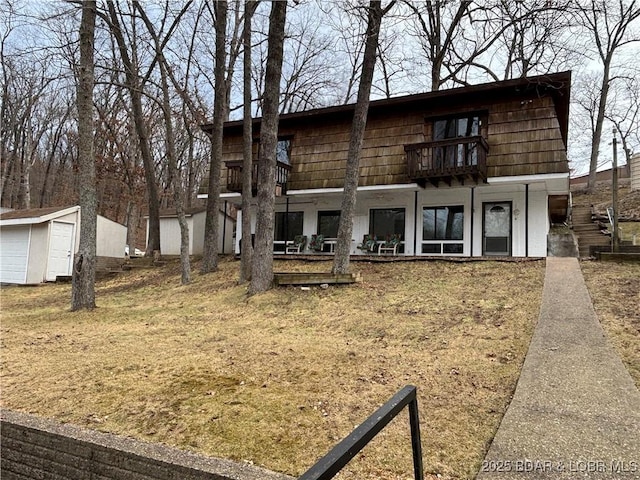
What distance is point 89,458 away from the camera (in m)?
3.02

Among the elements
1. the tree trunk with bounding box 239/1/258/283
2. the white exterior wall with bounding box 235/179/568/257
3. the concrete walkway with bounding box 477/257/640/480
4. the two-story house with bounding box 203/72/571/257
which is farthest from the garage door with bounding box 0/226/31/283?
the concrete walkway with bounding box 477/257/640/480

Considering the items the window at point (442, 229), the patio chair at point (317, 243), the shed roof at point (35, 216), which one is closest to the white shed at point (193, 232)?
the shed roof at point (35, 216)

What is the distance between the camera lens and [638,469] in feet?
8.23

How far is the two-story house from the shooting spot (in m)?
11.3

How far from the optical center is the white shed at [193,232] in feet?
60.2

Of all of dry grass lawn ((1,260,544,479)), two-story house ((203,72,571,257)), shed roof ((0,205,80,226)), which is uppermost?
two-story house ((203,72,571,257))

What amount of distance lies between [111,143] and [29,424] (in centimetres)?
2059

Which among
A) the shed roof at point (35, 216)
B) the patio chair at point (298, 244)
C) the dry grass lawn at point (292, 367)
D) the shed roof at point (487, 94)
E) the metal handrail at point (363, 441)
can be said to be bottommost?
the dry grass lawn at point (292, 367)

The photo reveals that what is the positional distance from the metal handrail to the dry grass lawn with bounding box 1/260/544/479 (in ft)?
1.91

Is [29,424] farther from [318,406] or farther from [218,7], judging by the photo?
[218,7]

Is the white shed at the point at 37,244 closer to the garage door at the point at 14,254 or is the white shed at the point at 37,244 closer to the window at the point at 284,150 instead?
the garage door at the point at 14,254

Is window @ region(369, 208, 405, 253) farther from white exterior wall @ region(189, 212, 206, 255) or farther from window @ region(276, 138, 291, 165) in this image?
white exterior wall @ region(189, 212, 206, 255)

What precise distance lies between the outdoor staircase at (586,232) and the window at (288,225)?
369 inches

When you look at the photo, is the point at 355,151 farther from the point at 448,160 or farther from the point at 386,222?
the point at 386,222
